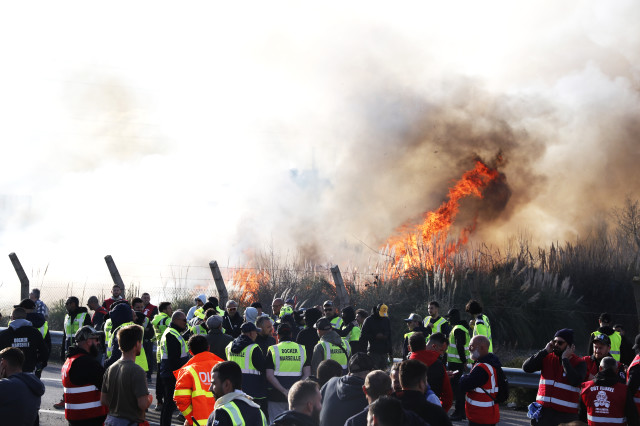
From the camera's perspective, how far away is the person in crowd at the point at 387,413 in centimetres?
419

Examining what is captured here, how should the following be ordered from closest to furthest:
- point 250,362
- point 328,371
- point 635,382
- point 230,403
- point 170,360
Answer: point 230,403 → point 328,371 → point 635,382 → point 250,362 → point 170,360

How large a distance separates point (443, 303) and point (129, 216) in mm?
22883

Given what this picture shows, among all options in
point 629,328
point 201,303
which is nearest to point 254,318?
point 201,303

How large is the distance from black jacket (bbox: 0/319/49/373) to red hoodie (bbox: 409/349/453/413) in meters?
4.59

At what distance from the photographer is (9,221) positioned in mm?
46375

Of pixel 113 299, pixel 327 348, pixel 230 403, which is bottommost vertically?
pixel 230 403

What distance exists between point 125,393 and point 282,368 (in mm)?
2255

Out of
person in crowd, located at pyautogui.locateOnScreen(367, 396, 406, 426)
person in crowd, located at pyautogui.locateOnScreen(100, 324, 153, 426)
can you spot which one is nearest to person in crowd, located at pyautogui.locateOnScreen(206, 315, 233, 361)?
person in crowd, located at pyautogui.locateOnScreen(100, 324, 153, 426)

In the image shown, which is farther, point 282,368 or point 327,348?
point 327,348

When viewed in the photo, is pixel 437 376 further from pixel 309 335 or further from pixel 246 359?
pixel 309 335

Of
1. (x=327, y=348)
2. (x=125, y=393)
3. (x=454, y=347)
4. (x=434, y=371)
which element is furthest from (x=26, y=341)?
(x=454, y=347)

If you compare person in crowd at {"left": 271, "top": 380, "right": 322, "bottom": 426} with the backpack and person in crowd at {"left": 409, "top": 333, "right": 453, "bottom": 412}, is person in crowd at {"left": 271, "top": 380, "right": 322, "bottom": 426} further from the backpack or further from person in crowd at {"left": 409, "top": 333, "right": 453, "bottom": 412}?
the backpack

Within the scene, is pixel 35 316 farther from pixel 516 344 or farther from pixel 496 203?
pixel 496 203

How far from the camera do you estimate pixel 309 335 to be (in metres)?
9.37
